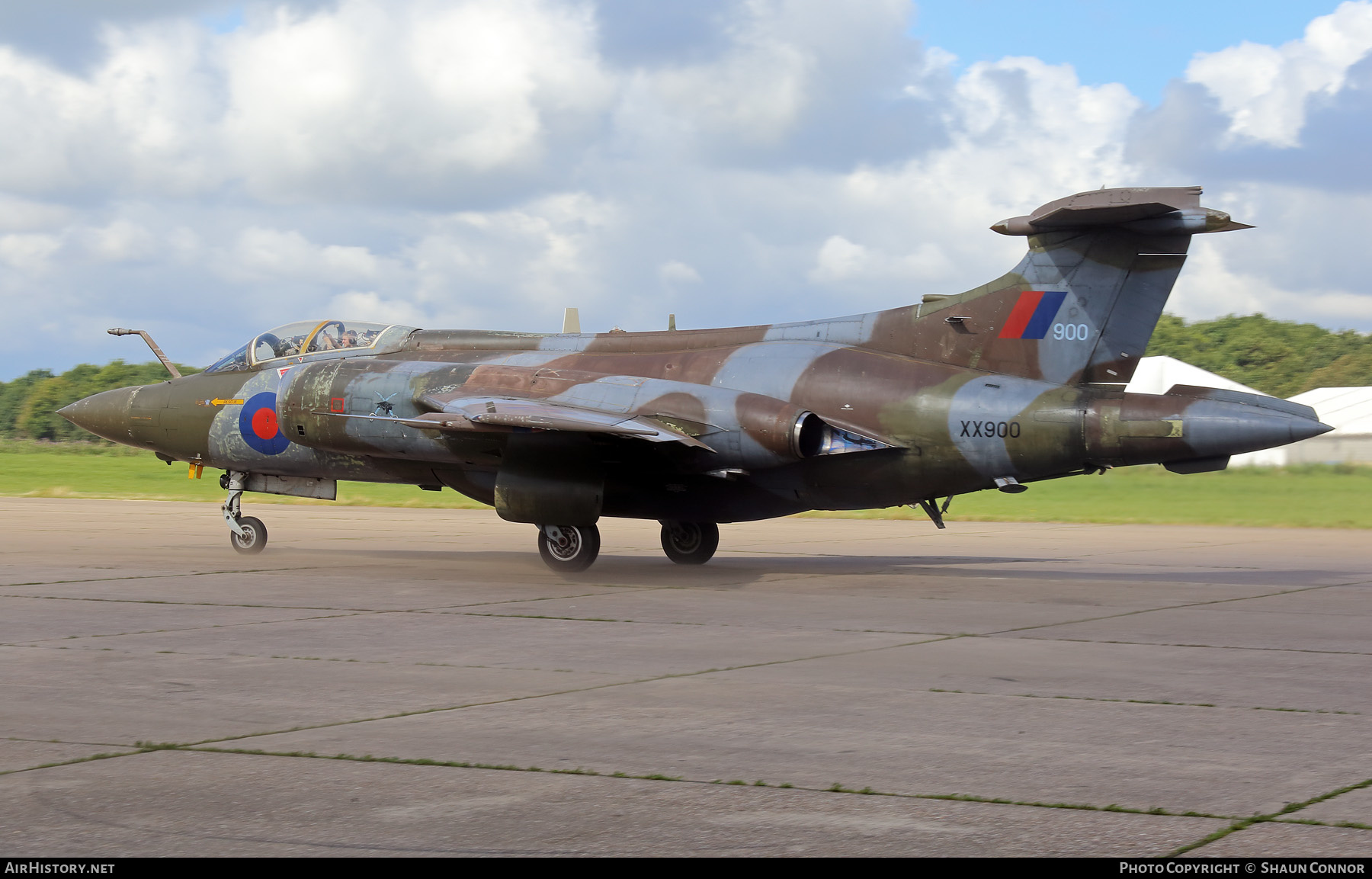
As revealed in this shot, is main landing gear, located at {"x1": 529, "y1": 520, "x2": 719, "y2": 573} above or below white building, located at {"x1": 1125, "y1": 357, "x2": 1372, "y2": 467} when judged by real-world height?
below

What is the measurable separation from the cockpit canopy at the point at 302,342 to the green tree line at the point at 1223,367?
4459 centimetres

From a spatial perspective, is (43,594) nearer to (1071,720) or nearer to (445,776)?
(445,776)

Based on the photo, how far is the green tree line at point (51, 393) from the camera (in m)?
67.4

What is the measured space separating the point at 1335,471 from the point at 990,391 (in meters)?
19.8

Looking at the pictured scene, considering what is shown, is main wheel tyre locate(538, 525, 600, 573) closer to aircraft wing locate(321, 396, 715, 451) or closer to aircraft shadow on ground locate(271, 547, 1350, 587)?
aircraft shadow on ground locate(271, 547, 1350, 587)

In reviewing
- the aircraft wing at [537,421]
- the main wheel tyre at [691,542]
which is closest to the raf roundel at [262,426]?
the aircraft wing at [537,421]

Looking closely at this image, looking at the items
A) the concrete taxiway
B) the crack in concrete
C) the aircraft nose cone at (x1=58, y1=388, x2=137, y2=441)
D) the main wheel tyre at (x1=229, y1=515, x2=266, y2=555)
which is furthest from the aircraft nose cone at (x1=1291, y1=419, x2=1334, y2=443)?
the aircraft nose cone at (x1=58, y1=388, x2=137, y2=441)

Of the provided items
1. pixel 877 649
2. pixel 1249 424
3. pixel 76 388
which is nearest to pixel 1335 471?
pixel 1249 424

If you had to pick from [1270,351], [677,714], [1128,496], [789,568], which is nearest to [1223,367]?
[1270,351]

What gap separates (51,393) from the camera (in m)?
76.4

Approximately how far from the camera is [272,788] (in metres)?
5.65

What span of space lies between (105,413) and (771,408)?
406 inches

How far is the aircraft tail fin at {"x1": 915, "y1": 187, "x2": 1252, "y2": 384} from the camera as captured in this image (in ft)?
45.6

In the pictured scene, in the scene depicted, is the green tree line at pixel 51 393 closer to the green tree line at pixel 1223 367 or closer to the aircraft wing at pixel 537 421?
the green tree line at pixel 1223 367
